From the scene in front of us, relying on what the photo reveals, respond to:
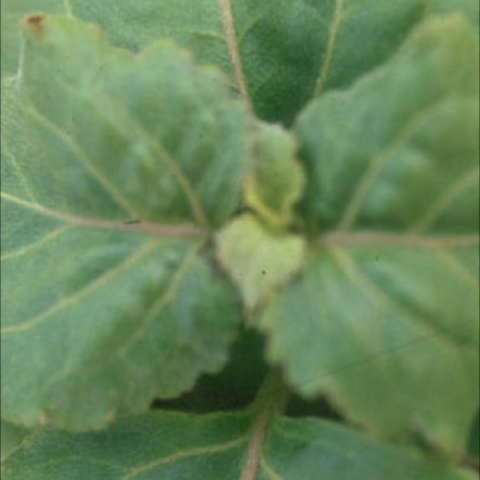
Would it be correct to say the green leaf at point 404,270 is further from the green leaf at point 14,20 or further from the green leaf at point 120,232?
the green leaf at point 14,20

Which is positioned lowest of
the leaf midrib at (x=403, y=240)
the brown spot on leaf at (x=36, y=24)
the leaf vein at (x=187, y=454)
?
the leaf vein at (x=187, y=454)

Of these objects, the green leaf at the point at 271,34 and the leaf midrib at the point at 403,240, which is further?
the green leaf at the point at 271,34

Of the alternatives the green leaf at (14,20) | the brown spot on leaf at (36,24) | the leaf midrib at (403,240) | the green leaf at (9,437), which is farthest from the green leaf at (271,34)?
the green leaf at (9,437)

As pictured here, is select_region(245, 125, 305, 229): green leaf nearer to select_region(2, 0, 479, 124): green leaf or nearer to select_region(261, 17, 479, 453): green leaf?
select_region(261, 17, 479, 453): green leaf

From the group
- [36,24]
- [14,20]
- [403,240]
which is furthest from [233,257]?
[14,20]

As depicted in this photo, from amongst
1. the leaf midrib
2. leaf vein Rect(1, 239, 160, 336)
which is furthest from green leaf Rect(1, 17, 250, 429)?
the leaf midrib

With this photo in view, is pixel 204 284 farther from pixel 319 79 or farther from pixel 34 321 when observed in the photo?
pixel 319 79

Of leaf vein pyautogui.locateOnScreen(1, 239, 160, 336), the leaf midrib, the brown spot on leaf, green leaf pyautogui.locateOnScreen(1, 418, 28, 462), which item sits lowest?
green leaf pyautogui.locateOnScreen(1, 418, 28, 462)
